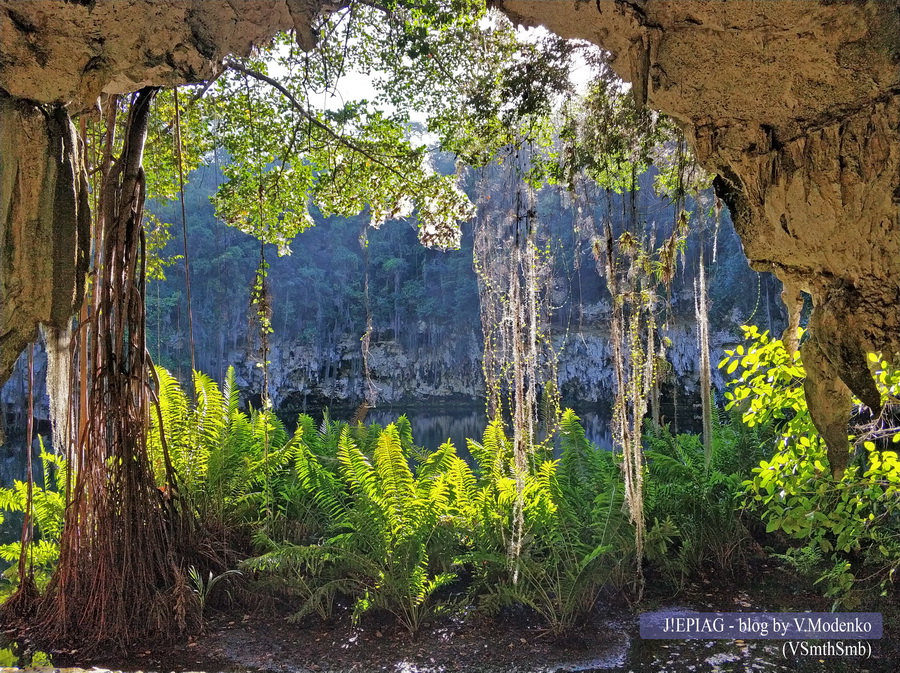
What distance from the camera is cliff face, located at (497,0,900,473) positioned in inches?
64.8

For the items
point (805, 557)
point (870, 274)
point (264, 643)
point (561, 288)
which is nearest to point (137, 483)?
point (264, 643)

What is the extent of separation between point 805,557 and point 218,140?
501 cm

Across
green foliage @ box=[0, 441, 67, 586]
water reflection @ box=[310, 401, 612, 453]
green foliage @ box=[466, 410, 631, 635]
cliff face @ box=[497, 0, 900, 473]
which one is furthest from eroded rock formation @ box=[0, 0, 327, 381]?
water reflection @ box=[310, 401, 612, 453]

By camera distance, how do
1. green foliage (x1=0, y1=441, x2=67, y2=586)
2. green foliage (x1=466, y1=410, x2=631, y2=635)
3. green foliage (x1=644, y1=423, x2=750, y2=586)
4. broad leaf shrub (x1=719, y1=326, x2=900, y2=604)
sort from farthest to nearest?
green foliage (x1=644, y1=423, x2=750, y2=586) → green foliage (x1=0, y1=441, x2=67, y2=586) → green foliage (x1=466, y1=410, x2=631, y2=635) → broad leaf shrub (x1=719, y1=326, x2=900, y2=604)

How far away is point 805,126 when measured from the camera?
183cm

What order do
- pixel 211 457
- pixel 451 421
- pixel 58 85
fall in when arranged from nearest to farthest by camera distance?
pixel 58 85 < pixel 211 457 < pixel 451 421

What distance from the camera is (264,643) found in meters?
3.59

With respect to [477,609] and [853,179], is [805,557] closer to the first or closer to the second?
[477,609]

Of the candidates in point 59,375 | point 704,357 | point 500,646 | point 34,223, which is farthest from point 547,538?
point 34,223

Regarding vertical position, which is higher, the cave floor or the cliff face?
the cliff face

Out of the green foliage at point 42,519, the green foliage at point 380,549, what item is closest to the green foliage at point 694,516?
the green foliage at point 380,549

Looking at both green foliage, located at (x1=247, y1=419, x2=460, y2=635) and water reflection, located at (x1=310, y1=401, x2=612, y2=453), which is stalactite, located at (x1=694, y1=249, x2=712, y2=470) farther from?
water reflection, located at (x1=310, y1=401, x2=612, y2=453)

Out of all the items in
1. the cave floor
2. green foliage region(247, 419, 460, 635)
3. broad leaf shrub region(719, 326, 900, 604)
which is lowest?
the cave floor

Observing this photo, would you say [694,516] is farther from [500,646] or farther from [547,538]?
[500,646]
